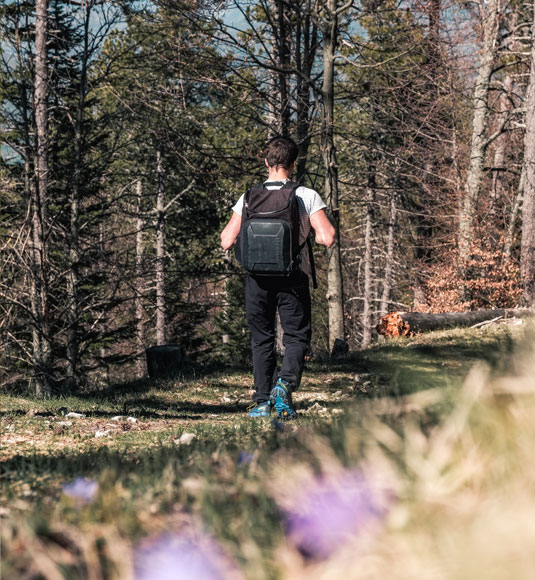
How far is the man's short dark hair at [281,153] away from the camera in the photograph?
5734 millimetres

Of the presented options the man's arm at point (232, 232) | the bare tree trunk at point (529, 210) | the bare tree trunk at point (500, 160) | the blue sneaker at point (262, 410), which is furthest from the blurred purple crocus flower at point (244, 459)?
the bare tree trunk at point (500, 160)

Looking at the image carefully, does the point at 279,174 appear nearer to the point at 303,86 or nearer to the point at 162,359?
the point at 162,359

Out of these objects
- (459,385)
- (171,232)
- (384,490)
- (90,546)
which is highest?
(171,232)

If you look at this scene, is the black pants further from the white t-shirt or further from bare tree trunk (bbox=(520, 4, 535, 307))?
bare tree trunk (bbox=(520, 4, 535, 307))

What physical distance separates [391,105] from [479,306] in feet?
26.9

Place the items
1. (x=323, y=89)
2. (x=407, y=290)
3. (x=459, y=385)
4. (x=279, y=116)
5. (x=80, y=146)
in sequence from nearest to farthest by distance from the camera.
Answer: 1. (x=459, y=385)
2. (x=323, y=89)
3. (x=279, y=116)
4. (x=80, y=146)
5. (x=407, y=290)

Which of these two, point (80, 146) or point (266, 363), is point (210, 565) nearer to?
point (266, 363)

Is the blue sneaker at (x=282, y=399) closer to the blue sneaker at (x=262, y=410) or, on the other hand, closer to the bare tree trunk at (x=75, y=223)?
the blue sneaker at (x=262, y=410)

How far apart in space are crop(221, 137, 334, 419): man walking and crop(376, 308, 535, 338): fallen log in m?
8.38

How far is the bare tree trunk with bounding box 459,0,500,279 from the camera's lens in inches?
773

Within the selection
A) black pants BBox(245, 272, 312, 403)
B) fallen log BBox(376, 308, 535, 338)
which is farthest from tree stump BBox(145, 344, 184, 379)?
black pants BBox(245, 272, 312, 403)

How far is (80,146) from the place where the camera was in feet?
52.3

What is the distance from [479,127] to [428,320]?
9.25 meters

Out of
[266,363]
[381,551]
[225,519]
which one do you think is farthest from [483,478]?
[266,363]
